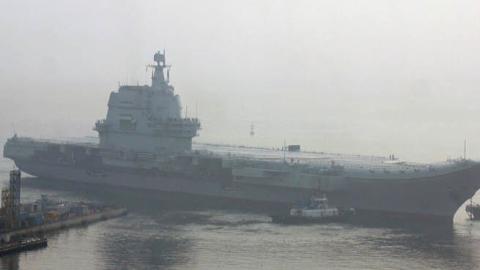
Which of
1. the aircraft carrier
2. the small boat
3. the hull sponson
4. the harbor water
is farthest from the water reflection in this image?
the aircraft carrier

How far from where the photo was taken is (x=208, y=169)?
44.2 metres

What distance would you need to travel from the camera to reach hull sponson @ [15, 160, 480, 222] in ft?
125

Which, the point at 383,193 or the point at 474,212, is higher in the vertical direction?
the point at 383,193

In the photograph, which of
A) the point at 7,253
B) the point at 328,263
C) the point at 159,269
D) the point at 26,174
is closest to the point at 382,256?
the point at 328,263

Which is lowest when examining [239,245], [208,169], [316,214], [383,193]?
[239,245]

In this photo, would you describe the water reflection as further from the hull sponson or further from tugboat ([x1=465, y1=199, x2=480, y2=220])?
tugboat ([x1=465, y1=199, x2=480, y2=220])

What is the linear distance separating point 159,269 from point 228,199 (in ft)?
55.1

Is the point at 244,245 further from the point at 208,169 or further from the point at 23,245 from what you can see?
the point at 208,169

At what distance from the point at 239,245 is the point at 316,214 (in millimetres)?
7263

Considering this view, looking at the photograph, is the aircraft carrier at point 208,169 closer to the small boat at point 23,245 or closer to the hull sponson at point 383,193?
the hull sponson at point 383,193

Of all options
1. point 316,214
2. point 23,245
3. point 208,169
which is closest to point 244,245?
point 316,214

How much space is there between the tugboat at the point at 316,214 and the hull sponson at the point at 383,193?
1612 millimetres

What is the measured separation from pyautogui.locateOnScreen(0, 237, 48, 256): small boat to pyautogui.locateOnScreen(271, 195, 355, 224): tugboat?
10.3 m

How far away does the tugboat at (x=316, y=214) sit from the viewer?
37031 mm
